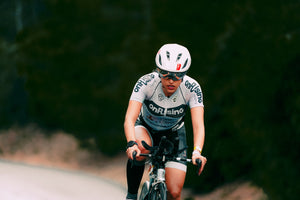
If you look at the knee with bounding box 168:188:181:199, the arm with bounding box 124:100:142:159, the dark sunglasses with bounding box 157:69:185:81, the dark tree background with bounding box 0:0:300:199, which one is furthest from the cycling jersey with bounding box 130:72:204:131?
the dark tree background with bounding box 0:0:300:199

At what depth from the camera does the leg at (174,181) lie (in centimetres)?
602

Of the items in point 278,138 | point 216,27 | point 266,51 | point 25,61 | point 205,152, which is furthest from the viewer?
point 25,61

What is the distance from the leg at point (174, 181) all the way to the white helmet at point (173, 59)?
1059mm

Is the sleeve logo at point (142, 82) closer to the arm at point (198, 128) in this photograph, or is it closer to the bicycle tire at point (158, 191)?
the arm at point (198, 128)

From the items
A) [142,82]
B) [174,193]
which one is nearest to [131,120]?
[142,82]

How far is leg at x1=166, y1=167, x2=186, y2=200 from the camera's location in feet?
19.7

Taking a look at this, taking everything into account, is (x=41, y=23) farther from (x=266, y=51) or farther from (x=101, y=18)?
(x=266, y=51)

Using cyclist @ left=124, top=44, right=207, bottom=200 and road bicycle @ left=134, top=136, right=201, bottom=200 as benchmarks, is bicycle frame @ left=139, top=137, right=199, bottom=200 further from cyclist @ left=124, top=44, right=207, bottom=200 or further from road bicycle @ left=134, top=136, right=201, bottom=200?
cyclist @ left=124, top=44, right=207, bottom=200

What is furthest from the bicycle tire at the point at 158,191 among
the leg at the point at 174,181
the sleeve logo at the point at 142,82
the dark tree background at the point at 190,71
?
the dark tree background at the point at 190,71

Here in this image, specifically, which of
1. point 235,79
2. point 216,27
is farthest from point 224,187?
A: point 216,27

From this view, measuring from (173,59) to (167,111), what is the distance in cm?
70

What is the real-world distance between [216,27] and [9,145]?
13.6 meters

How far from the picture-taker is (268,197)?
12141 millimetres

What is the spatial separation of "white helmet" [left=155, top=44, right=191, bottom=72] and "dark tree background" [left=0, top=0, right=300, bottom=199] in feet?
19.4
